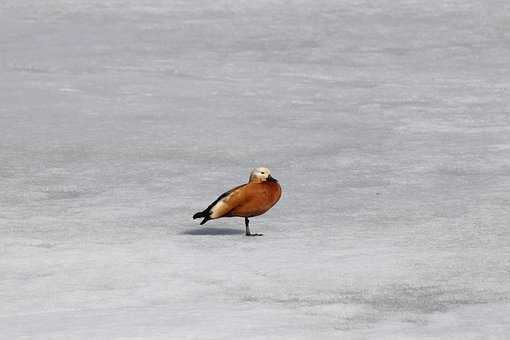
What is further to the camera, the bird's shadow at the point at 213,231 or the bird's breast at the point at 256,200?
the bird's shadow at the point at 213,231

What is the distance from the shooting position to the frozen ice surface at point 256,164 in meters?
7.83

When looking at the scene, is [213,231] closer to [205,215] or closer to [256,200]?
[205,215]

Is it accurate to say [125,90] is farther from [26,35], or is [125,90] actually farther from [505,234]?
[505,234]

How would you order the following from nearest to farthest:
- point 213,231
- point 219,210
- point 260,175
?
point 219,210, point 260,175, point 213,231

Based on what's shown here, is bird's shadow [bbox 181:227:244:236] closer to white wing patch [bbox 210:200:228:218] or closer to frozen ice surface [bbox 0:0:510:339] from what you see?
frozen ice surface [bbox 0:0:510:339]

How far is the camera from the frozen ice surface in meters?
7.83

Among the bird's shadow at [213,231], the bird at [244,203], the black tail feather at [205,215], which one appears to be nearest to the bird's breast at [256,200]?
the bird at [244,203]

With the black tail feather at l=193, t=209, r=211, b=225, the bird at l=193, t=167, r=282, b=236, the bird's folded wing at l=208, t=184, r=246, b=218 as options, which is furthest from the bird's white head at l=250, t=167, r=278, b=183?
the black tail feather at l=193, t=209, r=211, b=225

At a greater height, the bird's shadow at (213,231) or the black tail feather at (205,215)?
the black tail feather at (205,215)

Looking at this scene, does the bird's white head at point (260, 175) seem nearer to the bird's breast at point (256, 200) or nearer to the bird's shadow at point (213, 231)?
the bird's breast at point (256, 200)

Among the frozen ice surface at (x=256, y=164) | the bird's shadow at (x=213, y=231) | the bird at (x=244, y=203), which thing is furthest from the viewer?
the bird's shadow at (x=213, y=231)

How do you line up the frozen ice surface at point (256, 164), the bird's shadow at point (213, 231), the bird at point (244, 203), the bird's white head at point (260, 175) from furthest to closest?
the bird's shadow at point (213, 231)
the bird's white head at point (260, 175)
the bird at point (244, 203)
the frozen ice surface at point (256, 164)

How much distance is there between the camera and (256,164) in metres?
13.6

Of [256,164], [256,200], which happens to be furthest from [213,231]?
[256,164]
